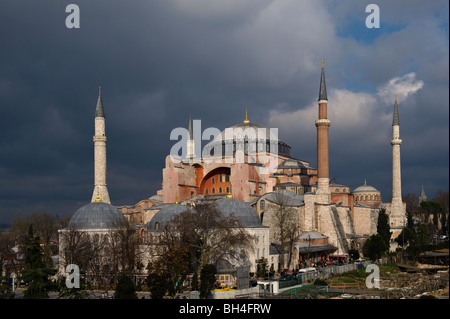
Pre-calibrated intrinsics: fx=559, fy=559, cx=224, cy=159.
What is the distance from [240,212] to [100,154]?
1240cm

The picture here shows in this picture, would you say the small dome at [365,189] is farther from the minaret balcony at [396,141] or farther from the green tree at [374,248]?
the green tree at [374,248]

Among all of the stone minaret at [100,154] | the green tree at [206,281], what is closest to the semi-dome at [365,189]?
the stone minaret at [100,154]

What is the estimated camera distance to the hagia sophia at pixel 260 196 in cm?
2884

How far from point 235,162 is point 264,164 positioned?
5.55 m

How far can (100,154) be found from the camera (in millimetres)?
36312

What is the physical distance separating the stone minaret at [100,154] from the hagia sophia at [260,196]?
6 centimetres

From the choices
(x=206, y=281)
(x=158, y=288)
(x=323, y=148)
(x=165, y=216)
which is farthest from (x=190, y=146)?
(x=158, y=288)

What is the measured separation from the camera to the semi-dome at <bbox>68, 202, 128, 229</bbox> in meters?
28.1

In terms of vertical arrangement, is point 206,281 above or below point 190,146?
below

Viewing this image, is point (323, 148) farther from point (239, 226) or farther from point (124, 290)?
point (124, 290)

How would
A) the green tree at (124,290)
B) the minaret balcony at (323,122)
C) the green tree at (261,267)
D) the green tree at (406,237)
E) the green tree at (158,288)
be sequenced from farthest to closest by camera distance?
the green tree at (406,237), the minaret balcony at (323,122), the green tree at (261,267), the green tree at (158,288), the green tree at (124,290)

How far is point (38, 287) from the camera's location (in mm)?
18172
